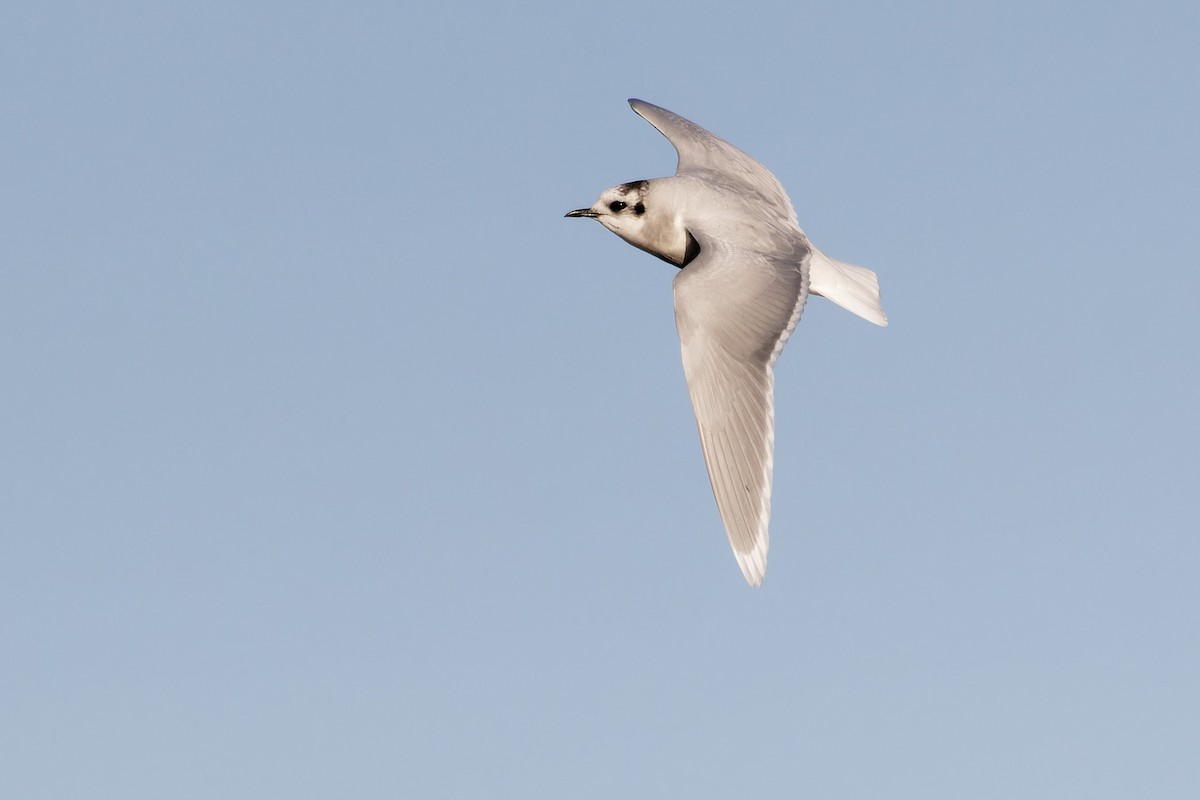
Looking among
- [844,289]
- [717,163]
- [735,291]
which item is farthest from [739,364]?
[717,163]

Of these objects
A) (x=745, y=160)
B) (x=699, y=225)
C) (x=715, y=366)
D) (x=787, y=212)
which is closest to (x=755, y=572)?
(x=715, y=366)

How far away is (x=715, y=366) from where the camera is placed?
10945 mm

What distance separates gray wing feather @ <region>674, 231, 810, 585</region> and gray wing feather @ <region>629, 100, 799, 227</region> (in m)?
1.96

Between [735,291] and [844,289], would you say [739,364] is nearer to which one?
[735,291]

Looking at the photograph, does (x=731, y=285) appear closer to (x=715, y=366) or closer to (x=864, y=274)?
(x=715, y=366)

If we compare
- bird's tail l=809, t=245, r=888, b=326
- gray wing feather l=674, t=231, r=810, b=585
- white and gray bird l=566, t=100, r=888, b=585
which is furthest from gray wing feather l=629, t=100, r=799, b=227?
gray wing feather l=674, t=231, r=810, b=585

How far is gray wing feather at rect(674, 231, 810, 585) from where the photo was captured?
34.1 ft

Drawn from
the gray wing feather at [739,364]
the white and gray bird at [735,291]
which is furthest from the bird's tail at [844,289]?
the gray wing feather at [739,364]

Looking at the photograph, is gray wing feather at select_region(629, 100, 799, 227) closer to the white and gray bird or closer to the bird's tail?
the white and gray bird

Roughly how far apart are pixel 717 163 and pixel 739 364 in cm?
446

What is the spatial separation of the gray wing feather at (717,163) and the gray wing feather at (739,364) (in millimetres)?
1961

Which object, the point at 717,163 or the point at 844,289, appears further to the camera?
the point at 717,163

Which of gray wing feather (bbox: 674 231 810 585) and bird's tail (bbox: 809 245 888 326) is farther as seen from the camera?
bird's tail (bbox: 809 245 888 326)

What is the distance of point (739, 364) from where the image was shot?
35.9 feet
